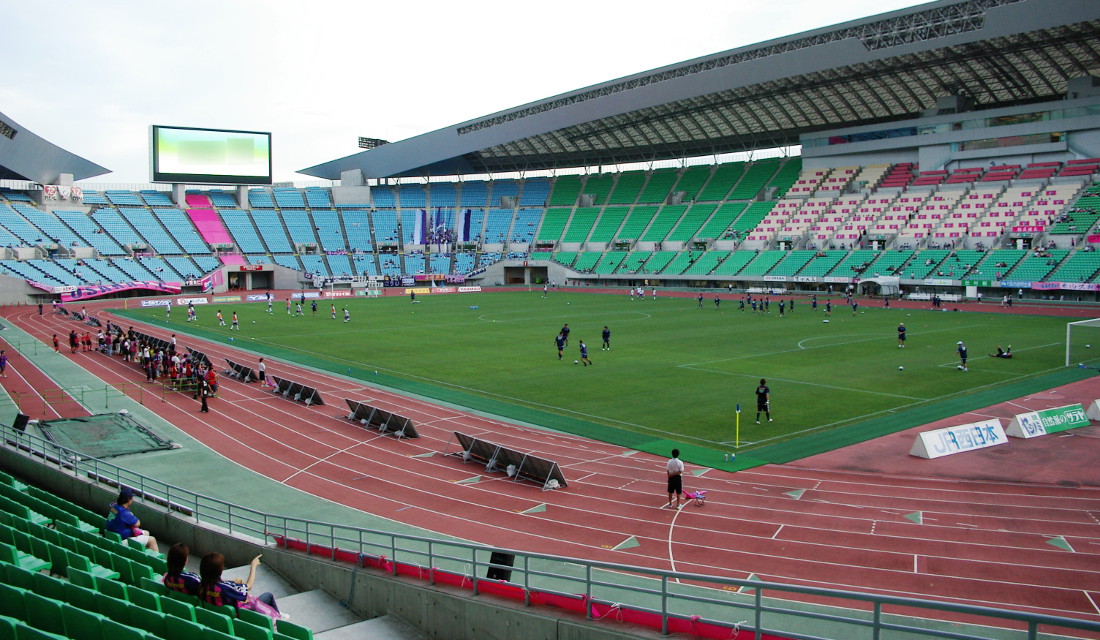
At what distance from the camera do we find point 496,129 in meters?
82.0

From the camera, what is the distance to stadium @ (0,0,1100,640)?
995 centimetres

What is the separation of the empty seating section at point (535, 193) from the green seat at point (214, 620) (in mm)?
95291

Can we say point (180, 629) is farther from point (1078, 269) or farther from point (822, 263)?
point (822, 263)

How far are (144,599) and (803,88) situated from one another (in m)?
69.7

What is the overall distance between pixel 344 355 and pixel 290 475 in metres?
18.2

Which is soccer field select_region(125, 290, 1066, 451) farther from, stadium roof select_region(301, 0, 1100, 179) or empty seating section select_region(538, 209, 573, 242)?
empty seating section select_region(538, 209, 573, 242)

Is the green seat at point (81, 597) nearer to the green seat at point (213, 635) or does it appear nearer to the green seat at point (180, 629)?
the green seat at point (180, 629)

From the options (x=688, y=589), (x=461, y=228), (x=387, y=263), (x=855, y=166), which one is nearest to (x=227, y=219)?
(x=387, y=263)

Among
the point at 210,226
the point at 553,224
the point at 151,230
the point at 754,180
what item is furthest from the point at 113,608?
the point at 553,224

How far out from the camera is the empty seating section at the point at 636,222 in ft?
292

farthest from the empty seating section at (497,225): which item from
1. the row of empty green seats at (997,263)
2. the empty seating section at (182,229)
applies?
the row of empty green seats at (997,263)

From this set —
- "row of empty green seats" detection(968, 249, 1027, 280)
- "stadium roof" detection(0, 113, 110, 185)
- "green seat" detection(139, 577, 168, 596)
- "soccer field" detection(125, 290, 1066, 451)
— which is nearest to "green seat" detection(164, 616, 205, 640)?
"green seat" detection(139, 577, 168, 596)

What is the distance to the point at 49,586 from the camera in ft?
23.3

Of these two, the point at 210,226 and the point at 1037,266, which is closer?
the point at 1037,266
